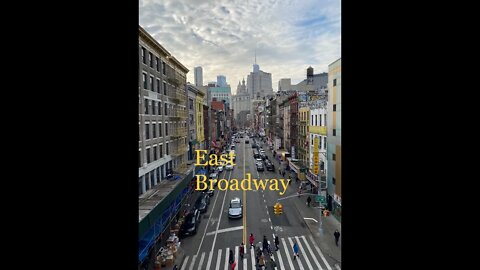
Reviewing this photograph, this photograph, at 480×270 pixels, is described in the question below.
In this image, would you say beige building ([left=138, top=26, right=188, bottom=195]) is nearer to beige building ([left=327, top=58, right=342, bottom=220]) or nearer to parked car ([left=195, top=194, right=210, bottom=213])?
parked car ([left=195, top=194, right=210, bottom=213])

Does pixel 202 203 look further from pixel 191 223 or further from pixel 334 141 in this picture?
pixel 334 141

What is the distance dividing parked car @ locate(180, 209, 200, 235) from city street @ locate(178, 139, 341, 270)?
9.2 inches

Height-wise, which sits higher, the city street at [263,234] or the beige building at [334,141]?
the beige building at [334,141]

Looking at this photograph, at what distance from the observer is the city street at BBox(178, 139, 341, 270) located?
33.3 ft

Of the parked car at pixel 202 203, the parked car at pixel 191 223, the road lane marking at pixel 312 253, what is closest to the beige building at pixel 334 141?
the road lane marking at pixel 312 253

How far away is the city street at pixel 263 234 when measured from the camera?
10.1 meters

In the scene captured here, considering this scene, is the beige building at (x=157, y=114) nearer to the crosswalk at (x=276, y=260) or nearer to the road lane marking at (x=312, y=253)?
the crosswalk at (x=276, y=260)

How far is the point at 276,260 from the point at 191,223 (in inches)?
172

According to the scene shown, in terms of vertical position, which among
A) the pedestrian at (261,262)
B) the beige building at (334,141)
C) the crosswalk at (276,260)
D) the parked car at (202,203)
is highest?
the beige building at (334,141)

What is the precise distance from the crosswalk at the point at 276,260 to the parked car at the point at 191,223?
6.09 feet

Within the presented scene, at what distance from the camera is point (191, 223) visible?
41.9ft
